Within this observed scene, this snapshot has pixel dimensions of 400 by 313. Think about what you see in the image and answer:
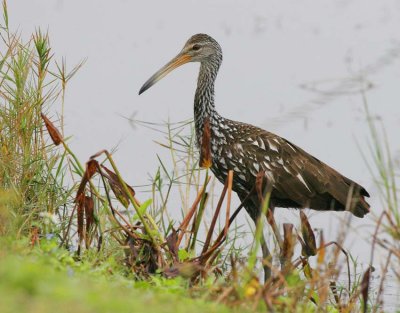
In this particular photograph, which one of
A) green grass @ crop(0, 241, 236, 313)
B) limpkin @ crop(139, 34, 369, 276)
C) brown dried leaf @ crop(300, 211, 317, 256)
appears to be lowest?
green grass @ crop(0, 241, 236, 313)

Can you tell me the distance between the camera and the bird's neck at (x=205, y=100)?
23.8 ft

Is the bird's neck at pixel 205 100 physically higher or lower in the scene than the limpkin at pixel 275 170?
higher

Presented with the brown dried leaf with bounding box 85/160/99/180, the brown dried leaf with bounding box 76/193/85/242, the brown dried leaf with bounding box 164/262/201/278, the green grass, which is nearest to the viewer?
the green grass

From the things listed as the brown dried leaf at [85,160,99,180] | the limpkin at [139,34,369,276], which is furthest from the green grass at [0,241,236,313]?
the limpkin at [139,34,369,276]

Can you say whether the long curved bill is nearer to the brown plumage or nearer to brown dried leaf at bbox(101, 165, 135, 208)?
the brown plumage

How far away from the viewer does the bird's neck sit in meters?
7.26

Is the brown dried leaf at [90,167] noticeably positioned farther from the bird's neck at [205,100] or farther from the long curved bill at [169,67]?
the long curved bill at [169,67]

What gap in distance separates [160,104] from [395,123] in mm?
2417

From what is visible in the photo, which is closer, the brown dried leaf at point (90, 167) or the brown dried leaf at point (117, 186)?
the brown dried leaf at point (90, 167)

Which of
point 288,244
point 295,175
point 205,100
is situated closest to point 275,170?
point 295,175

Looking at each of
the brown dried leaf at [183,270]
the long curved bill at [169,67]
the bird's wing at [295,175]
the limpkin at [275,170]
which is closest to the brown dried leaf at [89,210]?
the brown dried leaf at [183,270]

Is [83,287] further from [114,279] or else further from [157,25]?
[157,25]

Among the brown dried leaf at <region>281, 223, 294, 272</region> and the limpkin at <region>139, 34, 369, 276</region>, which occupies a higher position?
the limpkin at <region>139, 34, 369, 276</region>

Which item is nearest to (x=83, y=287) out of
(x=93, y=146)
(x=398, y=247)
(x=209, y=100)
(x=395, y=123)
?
(x=398, y=247)
